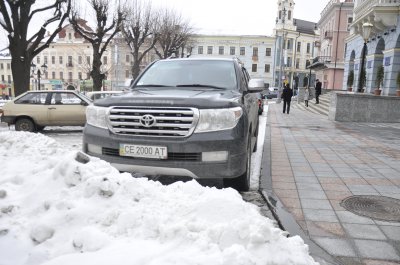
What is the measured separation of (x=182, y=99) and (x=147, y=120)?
47cm

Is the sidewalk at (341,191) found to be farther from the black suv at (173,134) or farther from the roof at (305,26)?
the roof at (305,26)

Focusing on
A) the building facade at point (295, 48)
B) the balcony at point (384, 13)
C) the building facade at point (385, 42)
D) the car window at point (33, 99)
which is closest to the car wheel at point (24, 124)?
the car window at point (33, 99)

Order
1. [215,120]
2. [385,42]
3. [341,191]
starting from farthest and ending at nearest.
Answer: [385,42] → [341,191] → [215,120]

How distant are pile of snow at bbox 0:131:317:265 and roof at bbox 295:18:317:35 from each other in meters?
83.7

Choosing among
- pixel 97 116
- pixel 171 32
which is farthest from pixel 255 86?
pixel 171 32

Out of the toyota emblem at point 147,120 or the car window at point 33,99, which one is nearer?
the toyota emblem at point 147,120

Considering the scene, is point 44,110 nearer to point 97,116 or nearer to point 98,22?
point 97,116

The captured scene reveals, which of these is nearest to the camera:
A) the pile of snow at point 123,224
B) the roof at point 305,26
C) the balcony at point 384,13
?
the pile of snow at point 123,224

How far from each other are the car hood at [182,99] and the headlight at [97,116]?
7cm

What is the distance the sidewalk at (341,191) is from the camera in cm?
344

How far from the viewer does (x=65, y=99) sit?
476 inches

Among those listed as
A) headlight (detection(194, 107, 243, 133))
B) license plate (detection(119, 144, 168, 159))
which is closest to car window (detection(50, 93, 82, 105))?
license plate (detection(119, 144, 168, 159))

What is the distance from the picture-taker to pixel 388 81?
20391 mm

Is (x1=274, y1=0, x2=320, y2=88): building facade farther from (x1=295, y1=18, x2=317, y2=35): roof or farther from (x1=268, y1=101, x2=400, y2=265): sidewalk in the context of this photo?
(x1=268, y1=101, x2=400, y2=265): sidewalk
